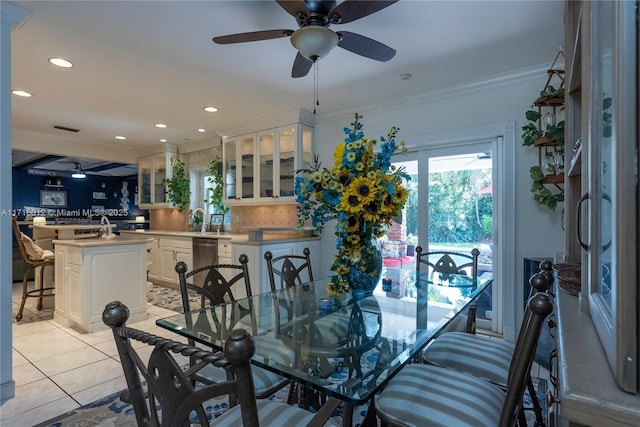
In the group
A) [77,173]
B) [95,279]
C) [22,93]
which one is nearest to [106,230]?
[95,279]

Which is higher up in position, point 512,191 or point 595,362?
point 512,191

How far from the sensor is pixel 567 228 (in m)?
1.66

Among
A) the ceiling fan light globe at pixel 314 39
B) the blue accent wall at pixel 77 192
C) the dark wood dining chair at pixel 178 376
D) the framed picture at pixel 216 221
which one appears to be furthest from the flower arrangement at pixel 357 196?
the blue accent wall at pixel 77 192

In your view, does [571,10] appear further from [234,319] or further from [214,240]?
[214,240]

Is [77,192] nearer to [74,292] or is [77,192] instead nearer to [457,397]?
[74,292]

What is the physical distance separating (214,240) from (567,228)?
4.13 meters

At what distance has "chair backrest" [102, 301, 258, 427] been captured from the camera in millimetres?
659

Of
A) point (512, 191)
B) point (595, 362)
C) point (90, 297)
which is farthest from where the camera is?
point (90, 297)

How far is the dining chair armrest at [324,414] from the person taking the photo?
97cm

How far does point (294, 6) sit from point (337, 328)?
162 centimetres

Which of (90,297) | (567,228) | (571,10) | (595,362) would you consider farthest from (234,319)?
(90,297)

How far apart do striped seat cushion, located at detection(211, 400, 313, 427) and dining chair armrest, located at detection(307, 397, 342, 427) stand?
201 millimetres

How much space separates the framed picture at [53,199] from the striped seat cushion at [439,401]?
39.9 feet

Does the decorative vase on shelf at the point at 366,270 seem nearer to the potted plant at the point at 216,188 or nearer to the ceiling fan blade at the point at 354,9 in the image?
the ceiling fan blade at the point at 354,9
